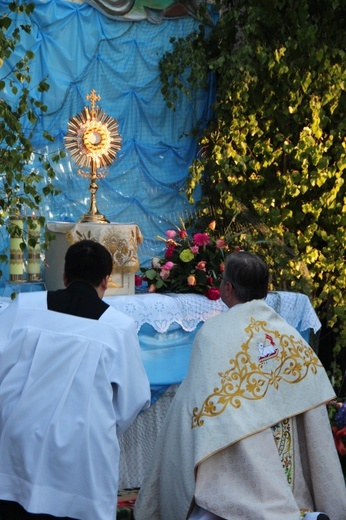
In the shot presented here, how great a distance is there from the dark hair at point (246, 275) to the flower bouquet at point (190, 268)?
230cm

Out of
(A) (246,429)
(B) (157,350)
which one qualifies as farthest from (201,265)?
(A) (246,429)

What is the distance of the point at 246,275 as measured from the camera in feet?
11.2

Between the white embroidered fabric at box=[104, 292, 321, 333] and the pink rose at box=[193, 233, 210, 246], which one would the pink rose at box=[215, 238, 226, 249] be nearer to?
Answer: the pink rose at box=[193, 233, 210, 246]

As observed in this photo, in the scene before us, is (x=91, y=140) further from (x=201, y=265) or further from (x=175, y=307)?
(x=175, y=307)

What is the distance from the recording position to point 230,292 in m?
3.47

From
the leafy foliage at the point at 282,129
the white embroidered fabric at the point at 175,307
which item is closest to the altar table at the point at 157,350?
the white embroidered fabric at the point at 175,307

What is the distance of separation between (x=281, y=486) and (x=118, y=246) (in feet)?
9.34

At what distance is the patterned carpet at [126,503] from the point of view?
4094mm

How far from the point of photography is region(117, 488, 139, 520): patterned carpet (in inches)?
161

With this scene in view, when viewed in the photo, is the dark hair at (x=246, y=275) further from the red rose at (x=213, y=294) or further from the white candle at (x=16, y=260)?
the white candle at (x=16, y=260)

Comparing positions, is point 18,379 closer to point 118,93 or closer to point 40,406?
point 40,406

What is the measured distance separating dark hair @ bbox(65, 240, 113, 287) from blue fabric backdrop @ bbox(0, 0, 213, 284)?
12.3 ft

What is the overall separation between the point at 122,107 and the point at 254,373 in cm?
446

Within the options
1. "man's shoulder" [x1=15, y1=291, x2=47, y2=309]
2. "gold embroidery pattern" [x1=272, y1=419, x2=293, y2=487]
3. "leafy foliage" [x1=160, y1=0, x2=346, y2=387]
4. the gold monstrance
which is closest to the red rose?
the gold monstrance
